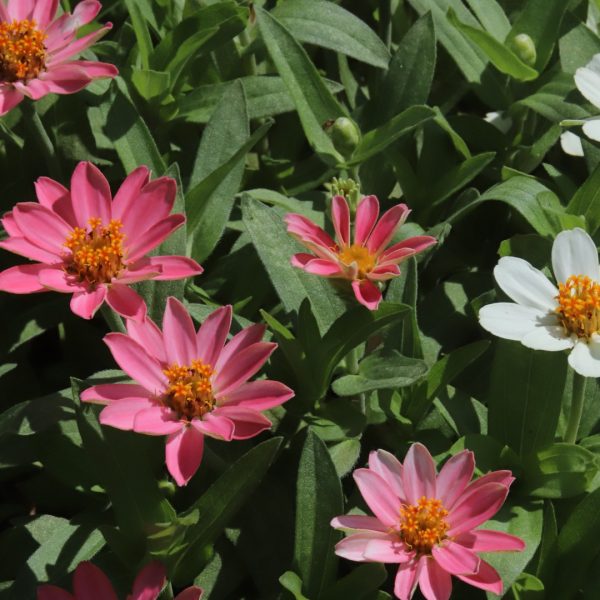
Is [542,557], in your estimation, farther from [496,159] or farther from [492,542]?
[496,159]

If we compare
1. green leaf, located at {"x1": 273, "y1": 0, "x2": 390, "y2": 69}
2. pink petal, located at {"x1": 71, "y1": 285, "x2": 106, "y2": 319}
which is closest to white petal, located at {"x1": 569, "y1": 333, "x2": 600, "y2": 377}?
pink petal, located at {"x1": 71, "y1": 285, "x2": 106, "y2": 319}

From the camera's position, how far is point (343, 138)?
67.7 inches

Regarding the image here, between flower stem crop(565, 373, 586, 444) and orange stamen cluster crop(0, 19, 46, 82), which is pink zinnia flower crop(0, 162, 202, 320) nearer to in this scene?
orange stamen cluster crop(0, 19, 46, 82)

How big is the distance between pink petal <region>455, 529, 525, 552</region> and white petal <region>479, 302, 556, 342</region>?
0.26 m

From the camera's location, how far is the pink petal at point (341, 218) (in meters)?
1.40

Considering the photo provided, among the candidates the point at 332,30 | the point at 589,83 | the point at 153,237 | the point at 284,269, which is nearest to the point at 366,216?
the point at 284,269

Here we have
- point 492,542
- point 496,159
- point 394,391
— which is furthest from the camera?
point 496,159

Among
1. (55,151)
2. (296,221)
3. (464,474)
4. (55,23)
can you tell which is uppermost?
(55,23)

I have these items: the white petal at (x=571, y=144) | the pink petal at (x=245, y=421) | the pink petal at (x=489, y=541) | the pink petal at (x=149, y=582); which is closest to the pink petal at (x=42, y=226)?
the pink petal at (x=245, y=421)

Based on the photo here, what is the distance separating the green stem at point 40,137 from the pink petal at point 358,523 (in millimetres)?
793

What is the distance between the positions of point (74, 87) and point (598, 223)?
0.83m

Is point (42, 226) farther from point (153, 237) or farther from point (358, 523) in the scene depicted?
point (358, 523)

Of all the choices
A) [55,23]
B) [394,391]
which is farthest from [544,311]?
[55,23]

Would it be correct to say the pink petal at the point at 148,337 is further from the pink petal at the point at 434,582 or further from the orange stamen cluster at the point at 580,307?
the orange stamen cluster at the point at 580,307
